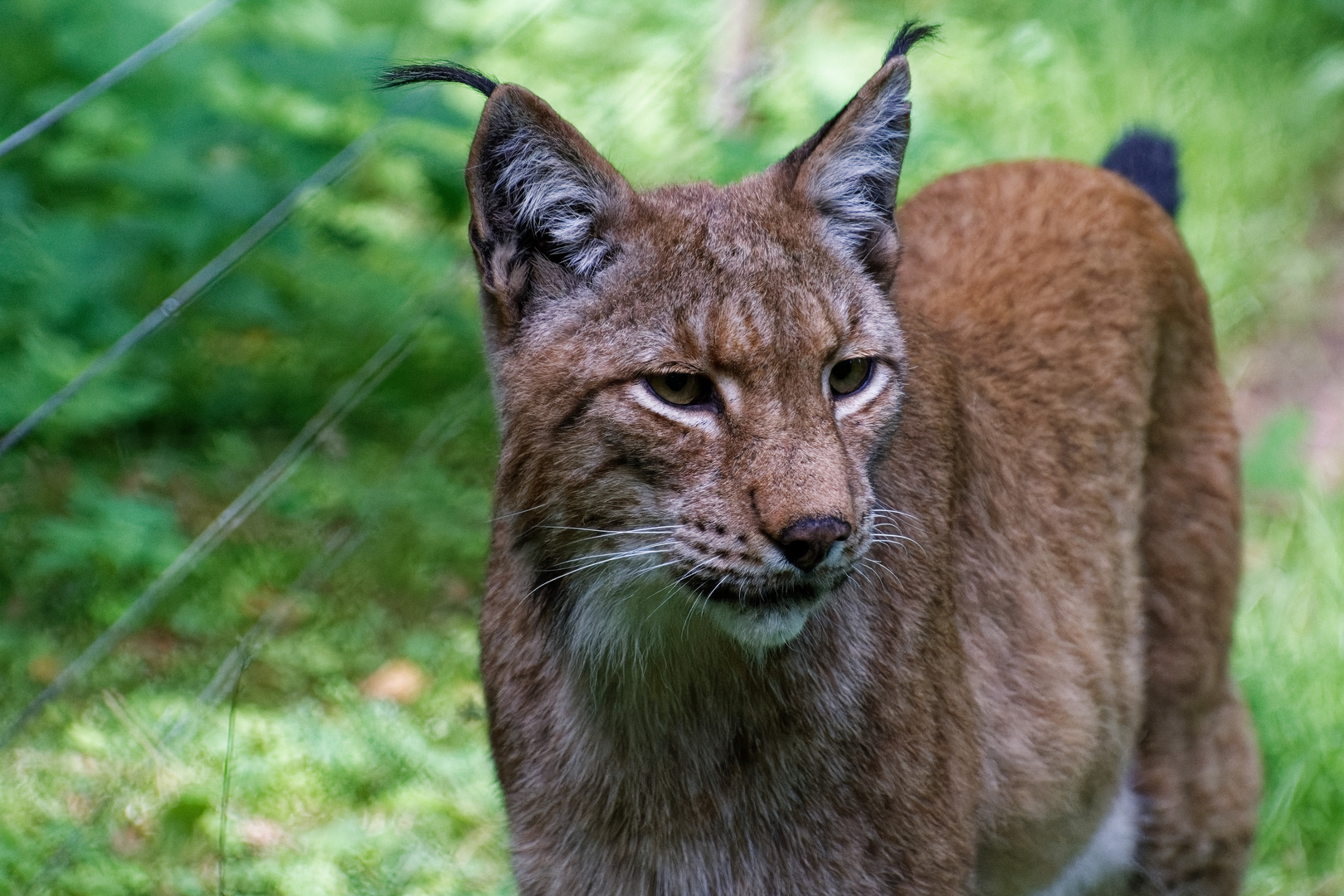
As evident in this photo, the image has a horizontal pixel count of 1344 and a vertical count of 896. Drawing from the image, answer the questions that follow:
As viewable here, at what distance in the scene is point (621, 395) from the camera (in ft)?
10.1

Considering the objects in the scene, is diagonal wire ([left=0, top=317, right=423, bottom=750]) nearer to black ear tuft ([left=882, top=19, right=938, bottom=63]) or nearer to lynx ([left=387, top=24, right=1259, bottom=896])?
lynx ([left=387, top=24, right=1259, bottom=896])

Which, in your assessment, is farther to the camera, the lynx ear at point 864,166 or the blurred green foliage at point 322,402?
the blurred green foliage at point 322,402

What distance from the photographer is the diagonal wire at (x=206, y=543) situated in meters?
4.46

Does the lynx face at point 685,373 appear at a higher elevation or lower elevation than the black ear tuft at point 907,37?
lower

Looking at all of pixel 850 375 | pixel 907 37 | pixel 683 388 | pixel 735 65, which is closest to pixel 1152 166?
pixel 907 37

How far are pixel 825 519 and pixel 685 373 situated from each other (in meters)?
0.43

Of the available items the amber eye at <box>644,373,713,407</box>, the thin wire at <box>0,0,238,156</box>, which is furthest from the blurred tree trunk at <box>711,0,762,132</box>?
the amber eye at <box>644,373,713,407</box>

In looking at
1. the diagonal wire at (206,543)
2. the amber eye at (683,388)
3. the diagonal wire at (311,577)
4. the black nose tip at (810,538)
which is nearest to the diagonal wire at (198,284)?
the diagonal wire at (206,543)

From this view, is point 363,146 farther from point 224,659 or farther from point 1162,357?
point 1162,357

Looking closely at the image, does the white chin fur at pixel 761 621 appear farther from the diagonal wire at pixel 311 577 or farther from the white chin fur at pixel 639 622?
the diagonal wire at pixel 311 577

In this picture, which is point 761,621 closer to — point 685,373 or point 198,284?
point 685,373

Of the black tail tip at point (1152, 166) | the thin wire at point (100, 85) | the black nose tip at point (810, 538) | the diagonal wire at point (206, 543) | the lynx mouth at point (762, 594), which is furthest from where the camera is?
the black tail tip at point (1152, 166)

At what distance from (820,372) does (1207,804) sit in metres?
2.30

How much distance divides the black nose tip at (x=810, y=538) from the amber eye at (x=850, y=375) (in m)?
0.45
